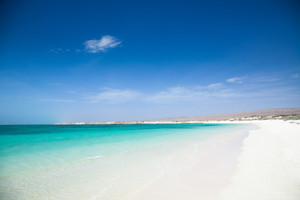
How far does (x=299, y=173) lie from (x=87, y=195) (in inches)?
204

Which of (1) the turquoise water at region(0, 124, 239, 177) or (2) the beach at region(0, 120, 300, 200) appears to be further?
(1) the turquoise water at region(0, 124, 239, 177)

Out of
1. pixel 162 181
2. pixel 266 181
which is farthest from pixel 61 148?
pixel 266 181

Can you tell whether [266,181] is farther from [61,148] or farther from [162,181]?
[61,148]

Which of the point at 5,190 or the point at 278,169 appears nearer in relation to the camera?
the point at 5,190

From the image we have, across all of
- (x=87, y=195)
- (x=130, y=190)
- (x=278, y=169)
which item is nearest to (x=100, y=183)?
(x=87, y=195)

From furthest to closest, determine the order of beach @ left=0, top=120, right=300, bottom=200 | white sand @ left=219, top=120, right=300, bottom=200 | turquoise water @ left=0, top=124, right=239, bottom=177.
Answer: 1. turquoise water @ left=0, top=124, right=239, bottom=177
2. beach @ left=0, top=120, right=300, bottom=200
3. white sand @ left=219, top=120, right=300, bottom=200

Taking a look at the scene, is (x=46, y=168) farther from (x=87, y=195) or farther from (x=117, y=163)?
(x=87, y=195)

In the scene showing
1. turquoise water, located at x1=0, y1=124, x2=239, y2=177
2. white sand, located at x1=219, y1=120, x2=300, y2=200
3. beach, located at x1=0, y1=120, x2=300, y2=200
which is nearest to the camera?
white sand, located at x1=219, y1=120, x2=300, y2=200

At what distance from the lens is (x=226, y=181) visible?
3.90m

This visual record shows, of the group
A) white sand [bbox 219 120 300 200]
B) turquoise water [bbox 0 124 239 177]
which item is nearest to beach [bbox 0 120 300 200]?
white sand [bbox 219 120 300 200]

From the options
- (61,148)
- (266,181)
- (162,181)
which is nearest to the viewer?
(266,181)

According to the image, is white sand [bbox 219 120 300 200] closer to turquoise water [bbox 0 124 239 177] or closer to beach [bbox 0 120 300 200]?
beach [bbox 0 120 300 200]

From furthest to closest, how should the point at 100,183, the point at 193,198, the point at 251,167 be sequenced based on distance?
the point at 251,167 < the point at 100,183 < the point at 193,198

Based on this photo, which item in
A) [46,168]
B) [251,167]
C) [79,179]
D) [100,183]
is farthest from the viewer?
[46,168]
